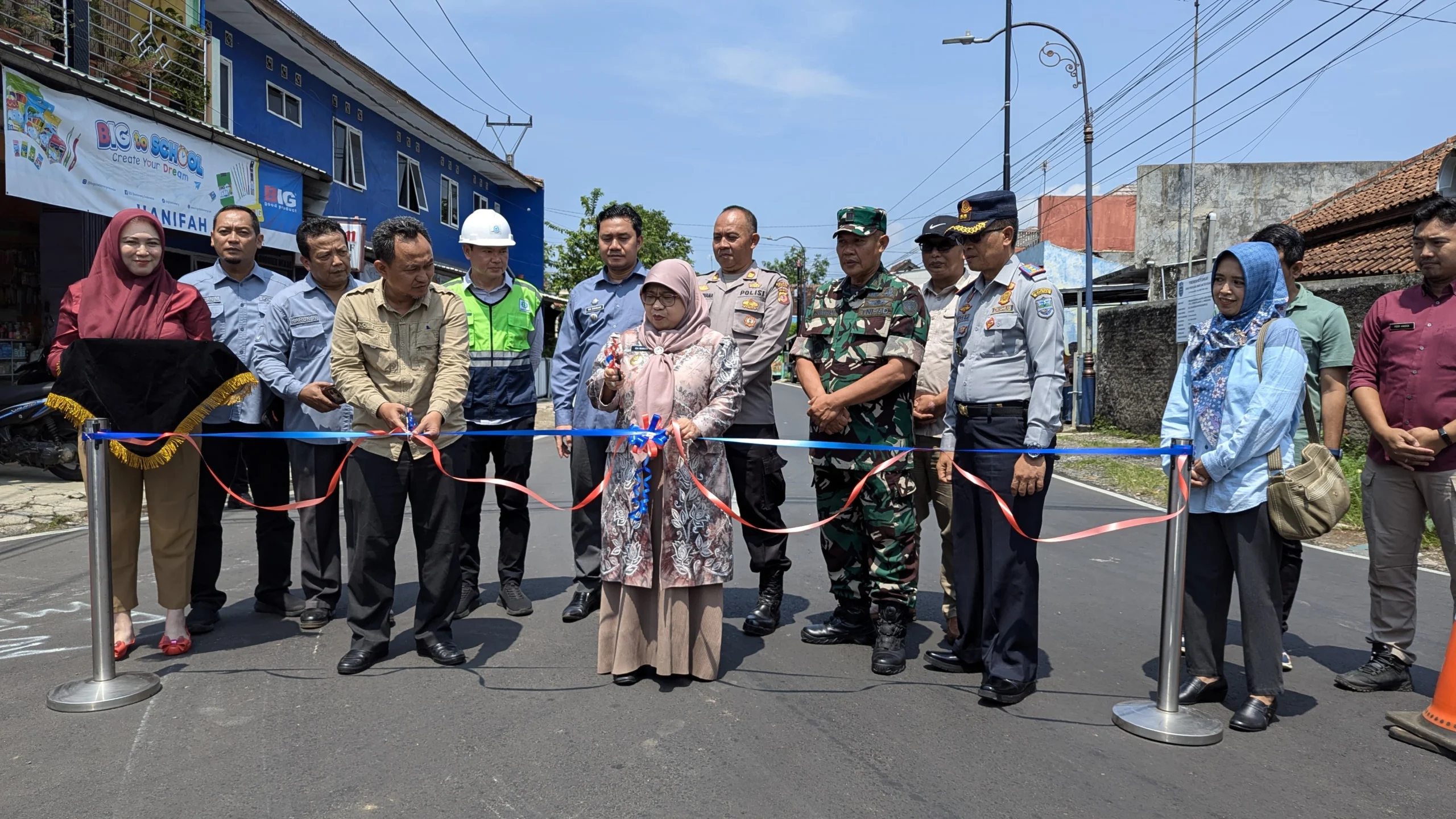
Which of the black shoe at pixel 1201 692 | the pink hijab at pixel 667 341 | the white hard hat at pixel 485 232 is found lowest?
the black shoe at pixel 1201 692

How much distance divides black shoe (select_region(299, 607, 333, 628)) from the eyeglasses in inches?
98.7

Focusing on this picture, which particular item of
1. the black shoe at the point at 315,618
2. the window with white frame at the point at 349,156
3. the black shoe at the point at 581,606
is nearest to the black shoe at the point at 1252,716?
the black shoe at the point at 581,606

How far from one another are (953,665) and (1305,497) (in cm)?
163

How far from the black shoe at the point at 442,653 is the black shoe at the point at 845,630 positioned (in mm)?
1692

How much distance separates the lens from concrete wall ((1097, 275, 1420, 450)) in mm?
16438

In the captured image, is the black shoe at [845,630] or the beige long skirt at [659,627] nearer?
the beige long skirt at [659,627]

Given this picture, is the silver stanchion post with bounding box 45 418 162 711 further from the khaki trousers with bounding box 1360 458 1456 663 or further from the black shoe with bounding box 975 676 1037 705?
the khaki trousers with bounding box 1360 458 1456 663

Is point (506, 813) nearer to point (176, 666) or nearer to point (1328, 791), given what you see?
point (176, 666)

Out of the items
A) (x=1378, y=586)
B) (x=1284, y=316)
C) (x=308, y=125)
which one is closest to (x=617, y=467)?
(x=1284, y=316)

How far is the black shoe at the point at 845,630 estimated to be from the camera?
4812 mm

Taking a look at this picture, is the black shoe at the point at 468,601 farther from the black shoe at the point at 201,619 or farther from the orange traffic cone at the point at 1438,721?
the orange traffic cone at the point at 1438,721

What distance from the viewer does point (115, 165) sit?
1023 cm

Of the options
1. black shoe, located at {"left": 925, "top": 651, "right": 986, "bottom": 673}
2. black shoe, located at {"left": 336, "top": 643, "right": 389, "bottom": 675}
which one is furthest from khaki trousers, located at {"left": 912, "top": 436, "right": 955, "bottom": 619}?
black shoe, located at {"left": 336, "top": 643, "right": 389, "bottom": 675}

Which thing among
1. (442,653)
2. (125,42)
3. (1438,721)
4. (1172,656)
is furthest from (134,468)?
(125,42)
